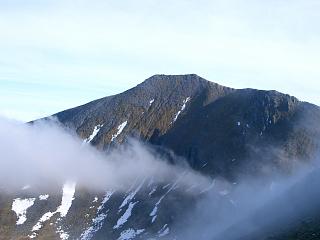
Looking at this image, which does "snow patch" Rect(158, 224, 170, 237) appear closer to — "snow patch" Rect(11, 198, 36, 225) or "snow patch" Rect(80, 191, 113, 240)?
"snow patch" Rect(80, 191, 113, 240)

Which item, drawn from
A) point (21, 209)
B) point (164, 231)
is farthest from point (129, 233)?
point (21, 209)

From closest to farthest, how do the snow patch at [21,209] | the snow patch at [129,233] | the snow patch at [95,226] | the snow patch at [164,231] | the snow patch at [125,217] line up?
the snow patch at [164,231], the snow patch at [129,233], the snow patch at [95,226], the snow patch at [125,217], the snow patch at [21,209]

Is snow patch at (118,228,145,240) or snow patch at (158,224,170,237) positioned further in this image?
snow patch at (118,228,145,240)

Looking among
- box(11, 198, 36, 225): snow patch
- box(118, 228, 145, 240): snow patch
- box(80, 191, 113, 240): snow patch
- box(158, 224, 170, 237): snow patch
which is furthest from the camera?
→ box(11, 198, 36, 225): snow patch

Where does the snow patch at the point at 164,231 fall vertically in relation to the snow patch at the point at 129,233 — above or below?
below

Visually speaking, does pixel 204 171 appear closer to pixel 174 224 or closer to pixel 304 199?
pixel 174 224

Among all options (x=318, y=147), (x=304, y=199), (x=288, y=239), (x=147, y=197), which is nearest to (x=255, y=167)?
(x=318, y=147)

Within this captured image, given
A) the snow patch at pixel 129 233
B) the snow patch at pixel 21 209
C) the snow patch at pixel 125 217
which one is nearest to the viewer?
the snow patch at pixel 129 233

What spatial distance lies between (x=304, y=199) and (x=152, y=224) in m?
73.2

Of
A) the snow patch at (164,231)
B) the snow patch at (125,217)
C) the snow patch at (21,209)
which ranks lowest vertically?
the snow patch at (164,231)

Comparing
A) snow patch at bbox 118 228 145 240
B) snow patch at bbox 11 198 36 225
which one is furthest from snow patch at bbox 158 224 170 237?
snow patch at bbox 11 198 36 225

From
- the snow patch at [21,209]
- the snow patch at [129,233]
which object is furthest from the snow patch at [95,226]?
the snow patch at [21,209]

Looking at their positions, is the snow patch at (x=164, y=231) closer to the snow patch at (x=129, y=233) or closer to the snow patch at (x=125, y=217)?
the snow patch at (x=129, y=233)

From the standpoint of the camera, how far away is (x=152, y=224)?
6914 inches
